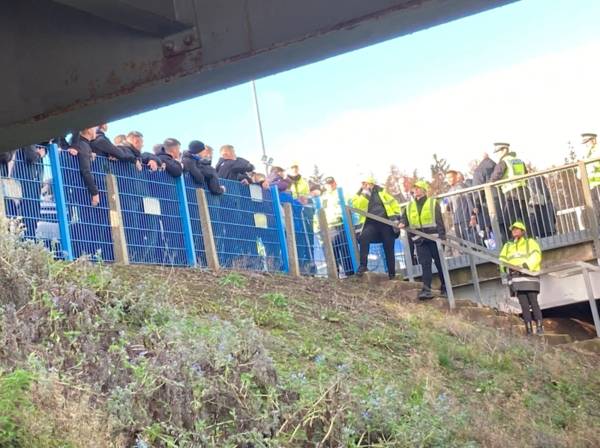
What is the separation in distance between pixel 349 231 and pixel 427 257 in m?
2.26

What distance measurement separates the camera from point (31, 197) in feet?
36.8

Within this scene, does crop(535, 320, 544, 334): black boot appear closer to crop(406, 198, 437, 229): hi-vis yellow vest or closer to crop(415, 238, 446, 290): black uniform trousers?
crop(415, 238, 446, 290): black uniform trousers

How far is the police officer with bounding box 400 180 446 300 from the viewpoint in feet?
52.6

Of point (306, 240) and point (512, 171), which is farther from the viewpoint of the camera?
point (512, 171)

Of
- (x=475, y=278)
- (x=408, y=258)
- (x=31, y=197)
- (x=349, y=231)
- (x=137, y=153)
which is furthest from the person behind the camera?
(x=349, y=231)

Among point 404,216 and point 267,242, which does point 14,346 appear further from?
point 404,216

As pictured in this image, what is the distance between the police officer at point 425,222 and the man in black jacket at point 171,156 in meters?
4.44

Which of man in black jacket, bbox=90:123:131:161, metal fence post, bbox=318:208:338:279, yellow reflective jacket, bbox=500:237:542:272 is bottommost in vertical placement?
yellow reflective jacket, bbox=500:237:542:272

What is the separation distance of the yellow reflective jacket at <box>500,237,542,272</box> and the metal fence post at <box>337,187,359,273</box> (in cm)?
328

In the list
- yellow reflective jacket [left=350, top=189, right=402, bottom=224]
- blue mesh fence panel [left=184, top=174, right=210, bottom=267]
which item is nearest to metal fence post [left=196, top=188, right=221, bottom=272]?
blue mesh fence panel [left=184, top=174, right=210, bottom=267]

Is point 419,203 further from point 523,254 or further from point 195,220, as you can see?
point 195,220

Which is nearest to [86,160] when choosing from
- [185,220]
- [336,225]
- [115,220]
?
[115,220]

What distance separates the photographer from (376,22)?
455 centimetres

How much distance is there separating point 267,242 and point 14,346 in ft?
30.1
